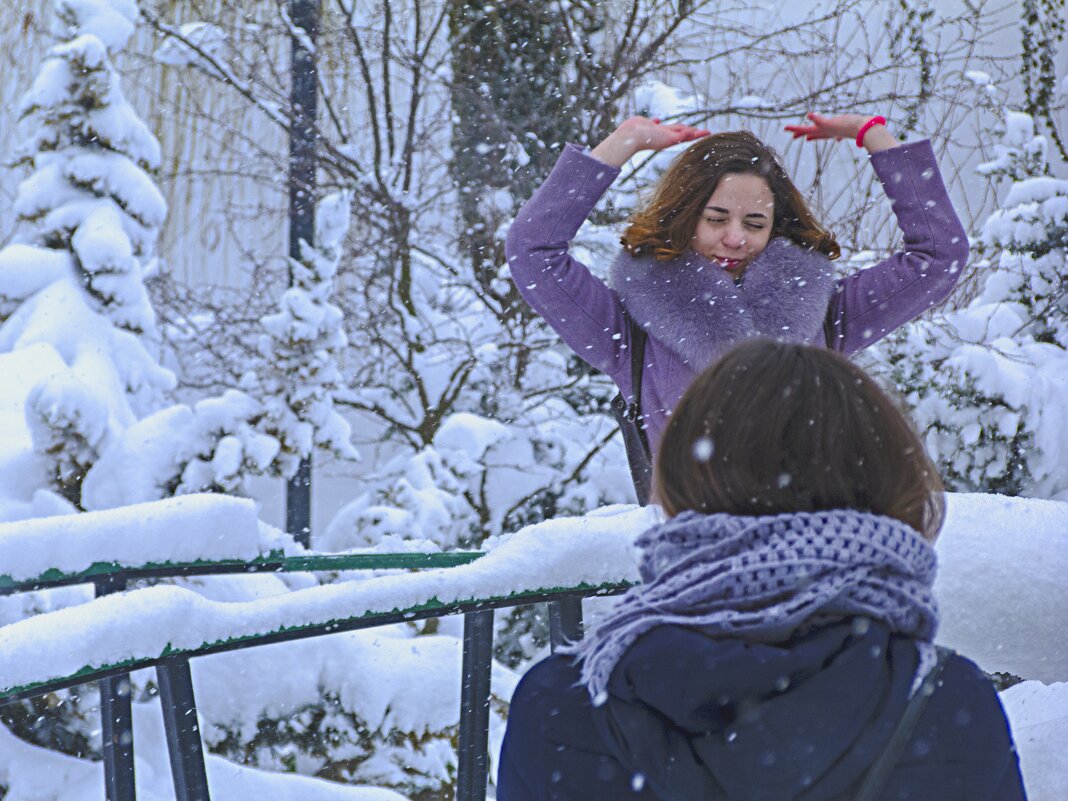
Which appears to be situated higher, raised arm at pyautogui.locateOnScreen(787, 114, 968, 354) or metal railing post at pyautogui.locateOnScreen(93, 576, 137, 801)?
raised arm at pyautogui.locateOnScreen(787, 114, 968, 354)

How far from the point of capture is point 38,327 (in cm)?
509

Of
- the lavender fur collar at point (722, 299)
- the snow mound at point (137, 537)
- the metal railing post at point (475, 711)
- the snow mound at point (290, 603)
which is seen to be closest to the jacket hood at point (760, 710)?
the snow mound at point (290, 603)

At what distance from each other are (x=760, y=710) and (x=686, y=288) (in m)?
1.38

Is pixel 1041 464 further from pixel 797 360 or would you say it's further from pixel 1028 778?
pixel 797 360

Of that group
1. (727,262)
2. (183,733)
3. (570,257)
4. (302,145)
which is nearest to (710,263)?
(727,262)

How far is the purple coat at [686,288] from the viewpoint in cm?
227

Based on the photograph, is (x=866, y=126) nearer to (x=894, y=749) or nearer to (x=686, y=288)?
(x=686, y=288)

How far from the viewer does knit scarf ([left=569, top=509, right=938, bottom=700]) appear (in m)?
1.04

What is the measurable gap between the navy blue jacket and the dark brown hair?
0.44 feet

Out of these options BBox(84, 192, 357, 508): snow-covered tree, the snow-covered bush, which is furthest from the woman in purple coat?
the snow-covered bush

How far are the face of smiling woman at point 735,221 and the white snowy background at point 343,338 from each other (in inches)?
57.3

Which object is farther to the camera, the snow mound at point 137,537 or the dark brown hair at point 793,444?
the snow mound at point 137,537

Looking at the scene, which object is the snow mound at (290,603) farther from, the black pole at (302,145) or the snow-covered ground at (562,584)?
the black pole at (302,145)

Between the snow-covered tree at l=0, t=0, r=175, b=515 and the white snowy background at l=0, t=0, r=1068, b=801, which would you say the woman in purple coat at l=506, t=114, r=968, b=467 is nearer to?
the white snowy background at l=0, t=0, r=1068, b=801
